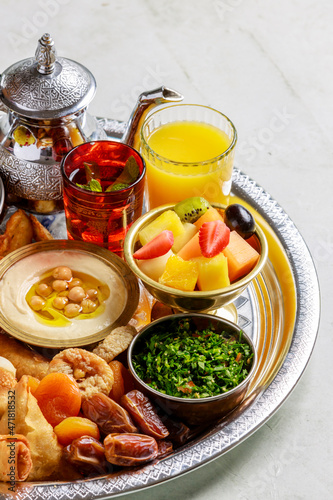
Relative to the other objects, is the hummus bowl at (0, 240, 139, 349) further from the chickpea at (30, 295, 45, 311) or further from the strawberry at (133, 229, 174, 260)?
the strawberry at (133, 229, 174, 260)

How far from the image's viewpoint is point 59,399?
1918mm

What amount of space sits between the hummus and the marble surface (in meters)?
0.71

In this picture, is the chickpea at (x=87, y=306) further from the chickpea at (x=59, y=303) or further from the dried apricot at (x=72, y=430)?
the dried apricot at (x=72, y=430)

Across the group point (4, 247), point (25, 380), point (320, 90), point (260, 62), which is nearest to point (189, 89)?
point (260, 62)

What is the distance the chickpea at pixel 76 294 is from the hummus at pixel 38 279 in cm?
8

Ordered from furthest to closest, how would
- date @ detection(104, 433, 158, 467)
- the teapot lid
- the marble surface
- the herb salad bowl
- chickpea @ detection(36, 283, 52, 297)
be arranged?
the marble surface
the teapot lid
chickpea @ detection(36, 283, 52, 297)
the herb salad bowl
date @ detection(104, 433, 158, 467)

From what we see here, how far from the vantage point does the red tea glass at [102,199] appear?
2.34m

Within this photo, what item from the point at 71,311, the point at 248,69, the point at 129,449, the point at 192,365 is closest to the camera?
the point at 129,449

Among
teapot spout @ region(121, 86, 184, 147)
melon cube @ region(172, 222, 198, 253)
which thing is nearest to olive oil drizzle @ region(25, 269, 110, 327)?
melon cube @ region(172, 222, 198, 253)

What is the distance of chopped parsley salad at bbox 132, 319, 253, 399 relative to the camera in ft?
6.38

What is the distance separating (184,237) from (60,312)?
1.59 ft

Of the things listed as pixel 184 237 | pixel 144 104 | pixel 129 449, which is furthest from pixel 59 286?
pixel 144 104

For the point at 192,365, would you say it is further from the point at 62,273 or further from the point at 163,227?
the point at 62,273

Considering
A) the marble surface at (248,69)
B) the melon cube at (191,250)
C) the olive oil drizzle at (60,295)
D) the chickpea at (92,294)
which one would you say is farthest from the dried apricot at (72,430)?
the marble surface at (248,69)
